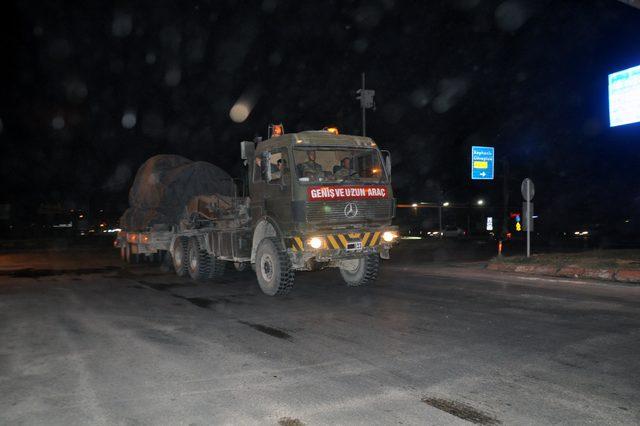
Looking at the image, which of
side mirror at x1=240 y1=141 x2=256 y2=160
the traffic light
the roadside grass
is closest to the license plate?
side mirror at x1=240 y1=141 x2=256 y2=160

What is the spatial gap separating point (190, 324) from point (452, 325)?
159 inches

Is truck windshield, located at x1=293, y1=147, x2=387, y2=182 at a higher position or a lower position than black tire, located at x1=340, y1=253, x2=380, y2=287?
higher

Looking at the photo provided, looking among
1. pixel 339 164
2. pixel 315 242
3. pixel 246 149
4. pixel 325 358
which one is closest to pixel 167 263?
pixel 246 149

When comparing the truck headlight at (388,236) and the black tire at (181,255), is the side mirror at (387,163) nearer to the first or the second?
the truck headlight at (388,236)

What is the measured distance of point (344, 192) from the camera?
1065cm

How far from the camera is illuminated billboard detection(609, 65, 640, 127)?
21500 mm

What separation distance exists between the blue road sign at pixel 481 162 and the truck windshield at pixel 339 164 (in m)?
22.1

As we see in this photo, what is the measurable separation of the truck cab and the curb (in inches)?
235

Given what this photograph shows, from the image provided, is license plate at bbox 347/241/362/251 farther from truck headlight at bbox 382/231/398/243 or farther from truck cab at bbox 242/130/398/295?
truck headlight at bbox 382/231/398/243

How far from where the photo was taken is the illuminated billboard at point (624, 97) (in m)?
21.5

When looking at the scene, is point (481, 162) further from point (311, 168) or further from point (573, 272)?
point (311, 168)

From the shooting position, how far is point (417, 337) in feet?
22.8

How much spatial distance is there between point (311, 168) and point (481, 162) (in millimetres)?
24033

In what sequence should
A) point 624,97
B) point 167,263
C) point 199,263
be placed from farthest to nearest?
point 624,97, point 167,263, point 199,263
